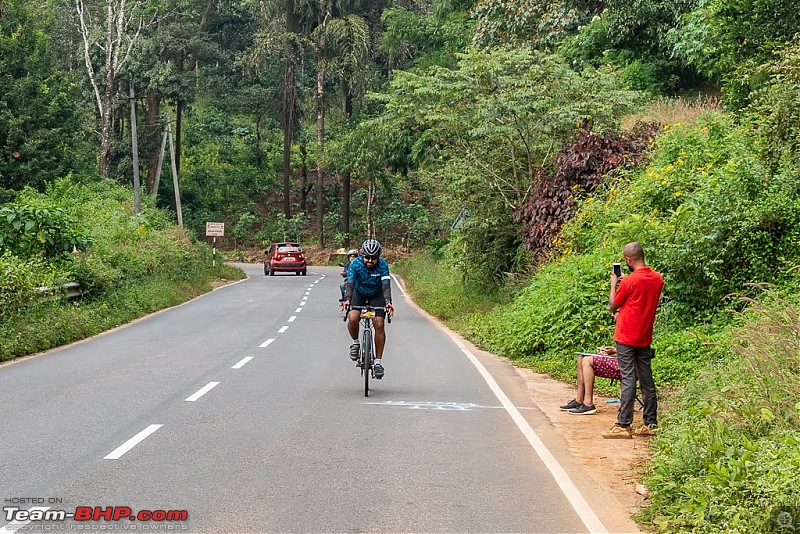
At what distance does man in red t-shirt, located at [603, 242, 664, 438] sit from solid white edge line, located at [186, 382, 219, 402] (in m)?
4.69

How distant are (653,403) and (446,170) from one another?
1770 cm

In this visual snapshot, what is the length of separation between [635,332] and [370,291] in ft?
13.8

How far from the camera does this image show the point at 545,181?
23.1 meters

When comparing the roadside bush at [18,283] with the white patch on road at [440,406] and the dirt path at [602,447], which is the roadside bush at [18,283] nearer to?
the white patch on road at [440,406]

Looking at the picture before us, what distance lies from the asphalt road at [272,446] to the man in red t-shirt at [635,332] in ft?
3.28

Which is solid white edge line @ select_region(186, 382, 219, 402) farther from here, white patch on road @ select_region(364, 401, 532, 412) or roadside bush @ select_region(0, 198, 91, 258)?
roadside bush @ select_region(0, 198, 91, 258)

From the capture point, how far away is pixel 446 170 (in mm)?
26641

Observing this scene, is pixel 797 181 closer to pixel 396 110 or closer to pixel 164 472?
pixel 164 472

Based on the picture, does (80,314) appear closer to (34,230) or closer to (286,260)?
(34,230)

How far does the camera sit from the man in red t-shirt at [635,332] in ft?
30.2

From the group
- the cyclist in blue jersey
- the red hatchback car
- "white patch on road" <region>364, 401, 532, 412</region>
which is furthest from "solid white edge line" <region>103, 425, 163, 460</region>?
the red hatchback car

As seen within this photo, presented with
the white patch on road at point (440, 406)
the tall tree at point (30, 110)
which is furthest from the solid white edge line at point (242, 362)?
the tall tree at point (30, 110)

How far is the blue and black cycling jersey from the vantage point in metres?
12.4

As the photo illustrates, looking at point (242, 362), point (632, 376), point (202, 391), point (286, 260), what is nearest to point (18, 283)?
point (242, 362)
